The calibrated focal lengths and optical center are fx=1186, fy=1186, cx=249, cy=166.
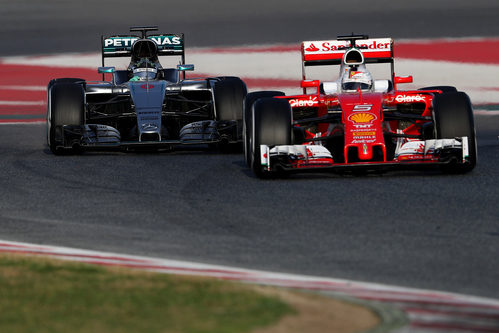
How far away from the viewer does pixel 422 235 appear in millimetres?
9031

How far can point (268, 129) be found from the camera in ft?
40.9

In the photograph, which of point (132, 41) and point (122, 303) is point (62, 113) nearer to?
point (132, 41)

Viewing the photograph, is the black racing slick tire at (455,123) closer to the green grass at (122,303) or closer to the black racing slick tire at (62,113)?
the black racing slick tire at (62,113)

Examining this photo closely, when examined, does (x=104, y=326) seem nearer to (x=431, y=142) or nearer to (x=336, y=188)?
(x=336, y=188)

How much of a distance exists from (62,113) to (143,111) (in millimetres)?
1039

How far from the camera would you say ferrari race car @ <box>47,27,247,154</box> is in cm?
1512

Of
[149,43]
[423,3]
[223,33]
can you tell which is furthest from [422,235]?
[423,3]

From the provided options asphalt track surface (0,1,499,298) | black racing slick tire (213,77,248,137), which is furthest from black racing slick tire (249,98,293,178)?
black racing slick tire (213,77,248,137)

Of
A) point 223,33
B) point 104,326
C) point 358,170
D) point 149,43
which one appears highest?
point 223,33

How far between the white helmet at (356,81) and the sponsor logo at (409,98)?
1.35 feet

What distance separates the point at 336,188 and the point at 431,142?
50.9 inches

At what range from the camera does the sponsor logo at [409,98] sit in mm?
13789

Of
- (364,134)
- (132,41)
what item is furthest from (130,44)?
(364,134)

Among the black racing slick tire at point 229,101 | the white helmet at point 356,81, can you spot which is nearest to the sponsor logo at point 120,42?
the black racing slick tire at point 229,101
